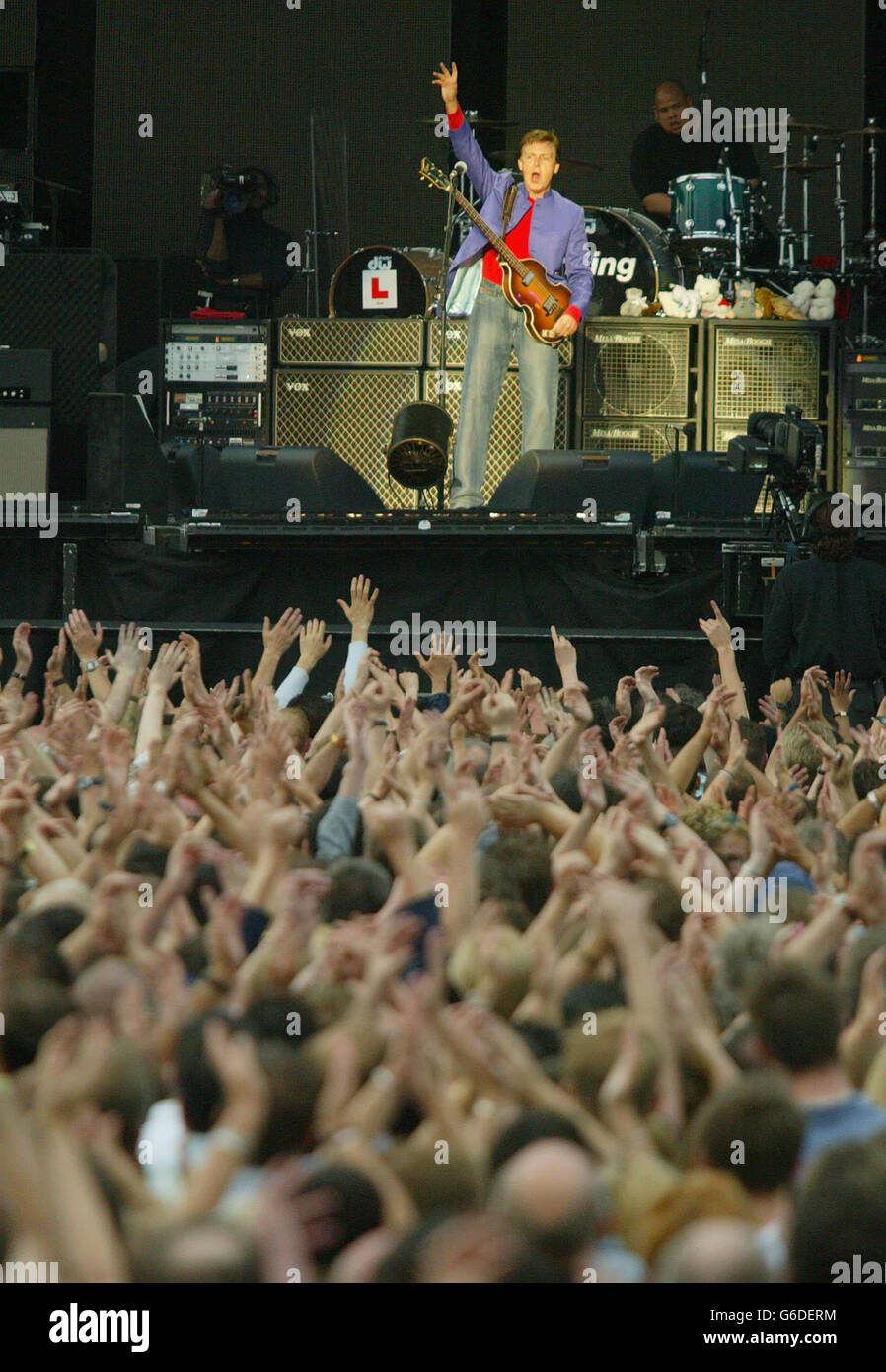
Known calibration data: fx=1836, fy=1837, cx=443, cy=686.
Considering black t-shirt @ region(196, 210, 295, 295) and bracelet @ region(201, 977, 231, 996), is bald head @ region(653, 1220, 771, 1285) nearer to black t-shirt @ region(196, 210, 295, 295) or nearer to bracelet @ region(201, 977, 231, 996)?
bracelet @ region(201, 977, 231, 996)

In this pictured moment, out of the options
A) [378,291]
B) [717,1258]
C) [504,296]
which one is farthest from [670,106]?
[717,1258]

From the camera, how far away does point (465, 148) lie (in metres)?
8.09

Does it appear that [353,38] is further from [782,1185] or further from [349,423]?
[782,1185]

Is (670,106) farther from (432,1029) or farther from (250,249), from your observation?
(432,1029)

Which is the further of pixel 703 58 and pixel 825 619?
→ pixel 703 58

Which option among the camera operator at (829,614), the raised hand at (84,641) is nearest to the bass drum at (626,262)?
the camera operator at (829,614)

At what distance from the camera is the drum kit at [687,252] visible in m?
9.99

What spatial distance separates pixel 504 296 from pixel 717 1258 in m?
7.02

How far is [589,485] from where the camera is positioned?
778 cm

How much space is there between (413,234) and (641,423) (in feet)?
8.00

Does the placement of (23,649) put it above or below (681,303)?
below

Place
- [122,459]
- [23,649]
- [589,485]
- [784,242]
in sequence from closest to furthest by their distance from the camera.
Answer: [23,649] → [589,485] → [122,459] → [784,242]

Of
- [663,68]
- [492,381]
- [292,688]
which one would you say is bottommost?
[292,688]

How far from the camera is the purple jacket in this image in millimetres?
8469
